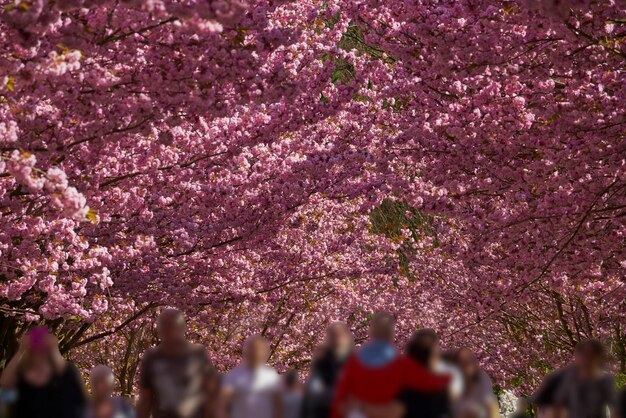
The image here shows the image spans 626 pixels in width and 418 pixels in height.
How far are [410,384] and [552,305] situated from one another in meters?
20.9

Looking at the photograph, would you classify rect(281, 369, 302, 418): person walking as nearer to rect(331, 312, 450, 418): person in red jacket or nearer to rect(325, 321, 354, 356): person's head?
rect(325, 321, 354, 356): person's head

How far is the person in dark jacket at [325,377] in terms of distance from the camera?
302 inches

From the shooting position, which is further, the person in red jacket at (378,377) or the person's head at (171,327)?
the person's head at (171,327)

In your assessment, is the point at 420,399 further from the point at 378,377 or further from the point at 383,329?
the point at 383,329

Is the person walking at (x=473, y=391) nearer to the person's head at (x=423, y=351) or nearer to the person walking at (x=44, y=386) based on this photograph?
the person's head at (x=423, y=351)

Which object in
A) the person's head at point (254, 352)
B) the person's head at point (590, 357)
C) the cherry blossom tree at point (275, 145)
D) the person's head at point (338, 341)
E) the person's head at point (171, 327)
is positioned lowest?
the person's head at point (590, 357)

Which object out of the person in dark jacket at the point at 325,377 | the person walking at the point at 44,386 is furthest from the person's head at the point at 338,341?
the person walking at the point at 44,386

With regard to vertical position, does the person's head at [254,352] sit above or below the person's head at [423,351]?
above

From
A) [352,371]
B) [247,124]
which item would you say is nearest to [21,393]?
[352,371]

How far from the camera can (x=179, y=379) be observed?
324 inches

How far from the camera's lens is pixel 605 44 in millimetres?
12117

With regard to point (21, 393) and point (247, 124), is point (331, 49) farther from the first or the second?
point (21, 393)

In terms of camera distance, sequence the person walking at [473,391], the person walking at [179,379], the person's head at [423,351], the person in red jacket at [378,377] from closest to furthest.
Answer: the person in red jacket at [378,377]
the person's head at [423,351]
the person walking at [179,379]
the person walking at [473,391]

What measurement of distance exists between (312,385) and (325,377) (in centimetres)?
12
